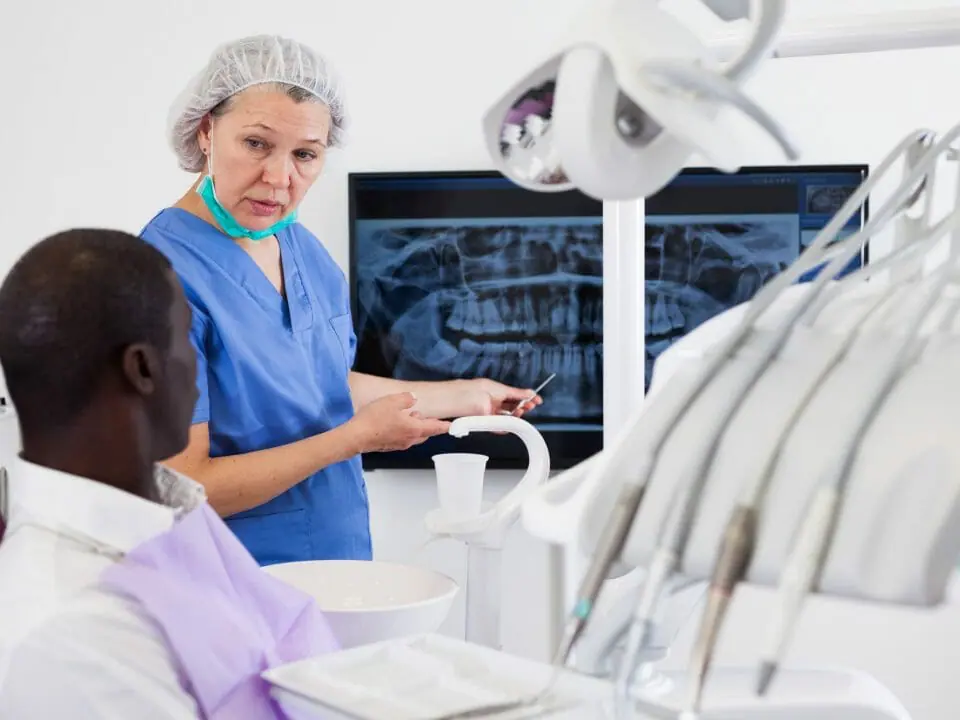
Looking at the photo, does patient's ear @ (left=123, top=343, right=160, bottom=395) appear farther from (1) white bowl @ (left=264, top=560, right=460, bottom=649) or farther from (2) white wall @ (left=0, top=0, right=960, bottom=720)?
(2) white wall @ (left=0, top=0, right=960, bottom=720)

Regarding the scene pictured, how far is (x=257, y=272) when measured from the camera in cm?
181

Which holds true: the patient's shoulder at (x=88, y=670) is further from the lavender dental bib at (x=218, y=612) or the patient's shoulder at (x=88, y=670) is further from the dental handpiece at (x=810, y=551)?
the dental handpiece at (x=810, y=551)

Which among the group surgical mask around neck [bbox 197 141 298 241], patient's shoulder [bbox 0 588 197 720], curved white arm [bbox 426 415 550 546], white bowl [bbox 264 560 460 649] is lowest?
white bowl [bbox 264 560 460 649]

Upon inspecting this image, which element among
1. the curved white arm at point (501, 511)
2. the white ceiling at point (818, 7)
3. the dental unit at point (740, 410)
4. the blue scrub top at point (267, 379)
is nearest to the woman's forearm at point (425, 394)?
the blue scrub top at point (267, 379)

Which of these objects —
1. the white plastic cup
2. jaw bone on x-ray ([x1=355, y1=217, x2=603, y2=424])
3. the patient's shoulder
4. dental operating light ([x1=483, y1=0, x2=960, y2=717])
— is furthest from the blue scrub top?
dental operating light ([x1=483, y1=0, x2=960, y2=717])

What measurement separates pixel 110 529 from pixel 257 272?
0.83 m

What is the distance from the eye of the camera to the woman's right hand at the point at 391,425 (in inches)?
66.2

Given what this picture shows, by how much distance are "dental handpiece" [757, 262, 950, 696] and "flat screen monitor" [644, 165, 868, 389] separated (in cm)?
213

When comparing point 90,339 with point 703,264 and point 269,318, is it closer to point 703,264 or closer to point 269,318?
point 269,318

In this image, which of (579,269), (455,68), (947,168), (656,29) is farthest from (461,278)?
(656,29)

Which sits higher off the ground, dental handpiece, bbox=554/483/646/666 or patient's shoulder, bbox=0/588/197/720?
dental handpiece, bbox=554/483/646/666

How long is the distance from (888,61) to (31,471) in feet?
7.27

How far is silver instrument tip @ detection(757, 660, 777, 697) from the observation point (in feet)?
1.45

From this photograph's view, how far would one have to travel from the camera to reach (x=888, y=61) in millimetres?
2594
